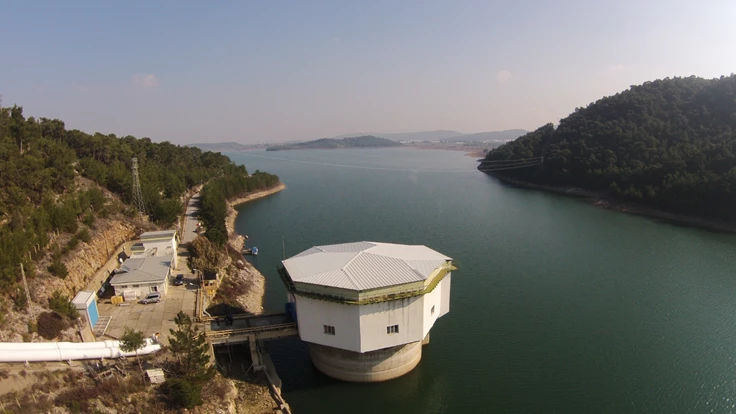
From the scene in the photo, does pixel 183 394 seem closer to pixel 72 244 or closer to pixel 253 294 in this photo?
pixel 72 244

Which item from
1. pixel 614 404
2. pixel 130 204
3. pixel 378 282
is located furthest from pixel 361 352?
pixel 130 204

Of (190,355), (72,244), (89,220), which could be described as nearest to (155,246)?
(89,220)

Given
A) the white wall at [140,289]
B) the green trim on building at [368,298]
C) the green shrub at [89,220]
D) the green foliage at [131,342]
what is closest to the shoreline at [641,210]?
the green trim on building at [368,298]

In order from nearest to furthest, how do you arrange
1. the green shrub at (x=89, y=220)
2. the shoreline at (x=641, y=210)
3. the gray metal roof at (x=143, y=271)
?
1. the gray metal roof at (x=143, y=271)
2. the green shrub at (x=89, y=220)
3. the shoreline at (x=641, y=210)

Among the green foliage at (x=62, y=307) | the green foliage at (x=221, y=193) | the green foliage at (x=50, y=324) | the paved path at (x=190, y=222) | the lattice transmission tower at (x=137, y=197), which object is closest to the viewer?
the green foliage at (x=50, y=324)

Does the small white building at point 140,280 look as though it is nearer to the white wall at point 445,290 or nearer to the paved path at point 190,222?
the paved path at point 190,222

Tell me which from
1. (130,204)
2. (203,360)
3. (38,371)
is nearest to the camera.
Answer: (38,371)

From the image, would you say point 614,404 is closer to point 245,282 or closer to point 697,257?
point 245,282
